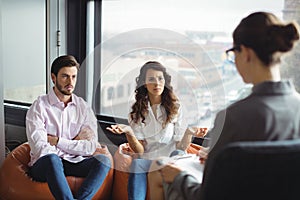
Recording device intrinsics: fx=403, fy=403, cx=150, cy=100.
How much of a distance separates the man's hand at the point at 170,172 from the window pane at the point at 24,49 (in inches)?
85.2

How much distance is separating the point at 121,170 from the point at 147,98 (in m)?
Answer: 0.75

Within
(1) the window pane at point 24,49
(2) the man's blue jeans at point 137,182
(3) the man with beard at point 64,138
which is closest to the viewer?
(2) the man's blue jeans at point 137,182

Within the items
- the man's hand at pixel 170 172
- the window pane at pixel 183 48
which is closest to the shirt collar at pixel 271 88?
the window pane at pixel 183 48

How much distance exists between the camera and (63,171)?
8.45 feet

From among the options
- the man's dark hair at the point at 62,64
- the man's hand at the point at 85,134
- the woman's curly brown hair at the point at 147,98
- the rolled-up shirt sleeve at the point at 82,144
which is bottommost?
the rolled-up shirt sleeve at the point at 82,144

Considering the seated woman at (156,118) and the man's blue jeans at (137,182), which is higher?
the seated woman at (156,118)

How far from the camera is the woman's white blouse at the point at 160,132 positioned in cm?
209

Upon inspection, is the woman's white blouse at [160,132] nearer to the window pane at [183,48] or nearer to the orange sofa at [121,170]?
the window pane at [183,48]

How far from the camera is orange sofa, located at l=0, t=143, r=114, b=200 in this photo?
257 centimetres

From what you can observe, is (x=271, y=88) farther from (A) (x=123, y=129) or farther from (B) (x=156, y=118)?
(A) (x=123, y=129)

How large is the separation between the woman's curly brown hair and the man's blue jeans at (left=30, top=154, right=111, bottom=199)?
591mm

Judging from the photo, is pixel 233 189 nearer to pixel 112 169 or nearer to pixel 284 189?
pixel 284 189

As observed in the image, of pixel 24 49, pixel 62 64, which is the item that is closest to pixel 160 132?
pixel 62 64

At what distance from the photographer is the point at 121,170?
2.68 metres
